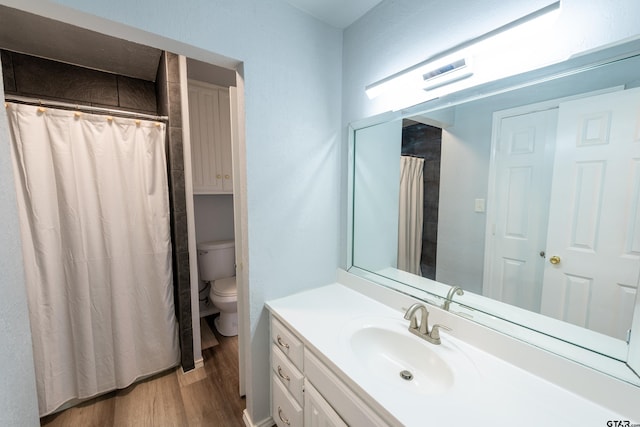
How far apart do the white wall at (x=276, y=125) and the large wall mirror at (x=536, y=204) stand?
38 cm

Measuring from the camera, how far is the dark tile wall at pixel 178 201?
5.28 feet

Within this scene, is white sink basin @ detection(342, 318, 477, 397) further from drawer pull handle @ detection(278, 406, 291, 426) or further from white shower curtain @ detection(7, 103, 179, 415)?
white shower curtain @ detection(7, 103, 179, 415)

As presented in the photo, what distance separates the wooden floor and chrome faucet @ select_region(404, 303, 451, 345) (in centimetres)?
119

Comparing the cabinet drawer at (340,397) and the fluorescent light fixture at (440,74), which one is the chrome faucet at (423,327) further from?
the fluorescent light fixture at (440,74)

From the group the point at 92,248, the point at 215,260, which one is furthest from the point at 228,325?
the point at 92,248

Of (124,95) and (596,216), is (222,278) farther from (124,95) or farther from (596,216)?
(596,216)

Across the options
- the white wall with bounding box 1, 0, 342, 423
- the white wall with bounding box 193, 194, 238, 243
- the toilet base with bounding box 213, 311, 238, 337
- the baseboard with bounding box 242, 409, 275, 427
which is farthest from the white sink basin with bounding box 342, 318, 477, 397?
the white wall with bounding box 193, 194, 238, 243

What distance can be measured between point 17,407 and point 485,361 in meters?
1.56

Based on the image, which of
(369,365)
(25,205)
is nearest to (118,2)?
(25,205)

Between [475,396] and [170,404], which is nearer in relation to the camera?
[475,396]

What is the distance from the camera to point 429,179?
1213 millimetres

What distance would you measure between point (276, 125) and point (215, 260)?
164 cm

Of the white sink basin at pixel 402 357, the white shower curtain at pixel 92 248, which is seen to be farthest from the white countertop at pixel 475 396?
the white shower curtain at pixel 92 248

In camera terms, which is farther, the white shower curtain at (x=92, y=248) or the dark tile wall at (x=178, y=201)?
the dark tile wall at (x=178, y=201)
